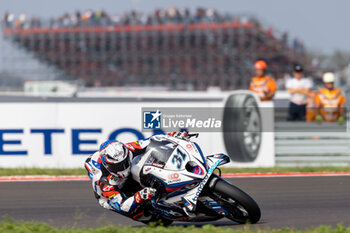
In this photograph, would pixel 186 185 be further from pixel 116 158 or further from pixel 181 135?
pixel 116 158

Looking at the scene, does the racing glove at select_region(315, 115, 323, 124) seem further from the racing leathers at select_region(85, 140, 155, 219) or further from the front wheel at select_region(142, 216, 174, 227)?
the racing leathers at select_region(85, 140, 155, 219)

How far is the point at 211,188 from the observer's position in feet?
20.9

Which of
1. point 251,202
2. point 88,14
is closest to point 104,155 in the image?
point 251,202

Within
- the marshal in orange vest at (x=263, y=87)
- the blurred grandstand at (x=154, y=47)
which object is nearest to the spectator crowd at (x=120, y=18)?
the blurred grandstand at (x=154, y=47)

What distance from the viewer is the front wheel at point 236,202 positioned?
636 cm

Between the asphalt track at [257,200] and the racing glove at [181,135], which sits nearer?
the racing glove at [181,135]

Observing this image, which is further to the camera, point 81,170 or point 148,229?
point 81,170

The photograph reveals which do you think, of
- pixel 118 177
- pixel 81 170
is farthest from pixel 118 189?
pixel 81 170

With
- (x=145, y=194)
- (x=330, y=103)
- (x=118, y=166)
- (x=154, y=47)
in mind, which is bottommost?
(x=154, y=47)

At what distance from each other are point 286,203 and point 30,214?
3295 millimetres

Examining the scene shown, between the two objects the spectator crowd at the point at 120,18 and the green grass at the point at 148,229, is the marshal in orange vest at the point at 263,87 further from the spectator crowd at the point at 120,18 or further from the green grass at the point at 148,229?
the spectator crowd at the point at 120,18

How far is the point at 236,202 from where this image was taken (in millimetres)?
6430

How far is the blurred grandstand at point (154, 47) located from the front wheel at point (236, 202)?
31088mm

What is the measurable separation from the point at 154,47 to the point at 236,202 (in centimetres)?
3712
